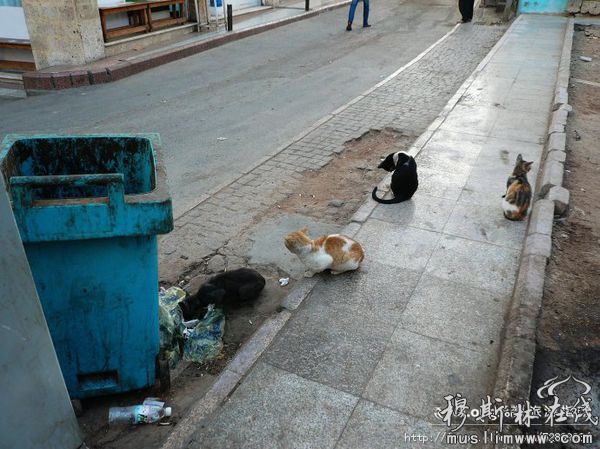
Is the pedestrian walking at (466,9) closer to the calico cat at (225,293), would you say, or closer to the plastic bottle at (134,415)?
the calico cat at (225,293)

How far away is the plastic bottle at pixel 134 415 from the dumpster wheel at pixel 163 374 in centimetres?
19

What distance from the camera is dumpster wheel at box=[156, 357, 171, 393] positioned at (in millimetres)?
3336

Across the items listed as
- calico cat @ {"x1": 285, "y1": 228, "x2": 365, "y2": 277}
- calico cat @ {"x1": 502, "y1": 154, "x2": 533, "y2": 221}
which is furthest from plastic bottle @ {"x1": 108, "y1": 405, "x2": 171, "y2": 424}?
calico cat @ {"x1": 502, "y1": 154, "x2": 533, "y2": 221}

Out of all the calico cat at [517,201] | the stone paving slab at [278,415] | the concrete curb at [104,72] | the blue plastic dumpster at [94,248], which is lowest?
the stone paving slab at [278,415]

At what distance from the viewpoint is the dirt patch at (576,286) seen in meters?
3.68

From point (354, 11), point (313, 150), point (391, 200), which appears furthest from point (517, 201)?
point (354, 11)

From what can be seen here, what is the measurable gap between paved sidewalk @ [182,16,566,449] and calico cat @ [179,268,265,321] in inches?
19.9

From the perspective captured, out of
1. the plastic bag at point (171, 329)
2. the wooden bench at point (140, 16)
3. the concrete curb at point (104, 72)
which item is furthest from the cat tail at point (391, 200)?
the wooden bench at point (140, 16)

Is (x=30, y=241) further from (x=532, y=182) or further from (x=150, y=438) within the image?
(x=532, y=182)

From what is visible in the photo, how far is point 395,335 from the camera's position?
386cm

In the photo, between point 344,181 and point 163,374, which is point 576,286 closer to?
point 344,181

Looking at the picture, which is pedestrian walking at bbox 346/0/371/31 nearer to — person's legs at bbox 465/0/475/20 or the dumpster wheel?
person's legs at bbox 465/0/475/20

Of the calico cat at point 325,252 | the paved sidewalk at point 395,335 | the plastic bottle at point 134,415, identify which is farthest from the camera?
the calico cat at point 325,252

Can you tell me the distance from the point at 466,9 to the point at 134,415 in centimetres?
1948
